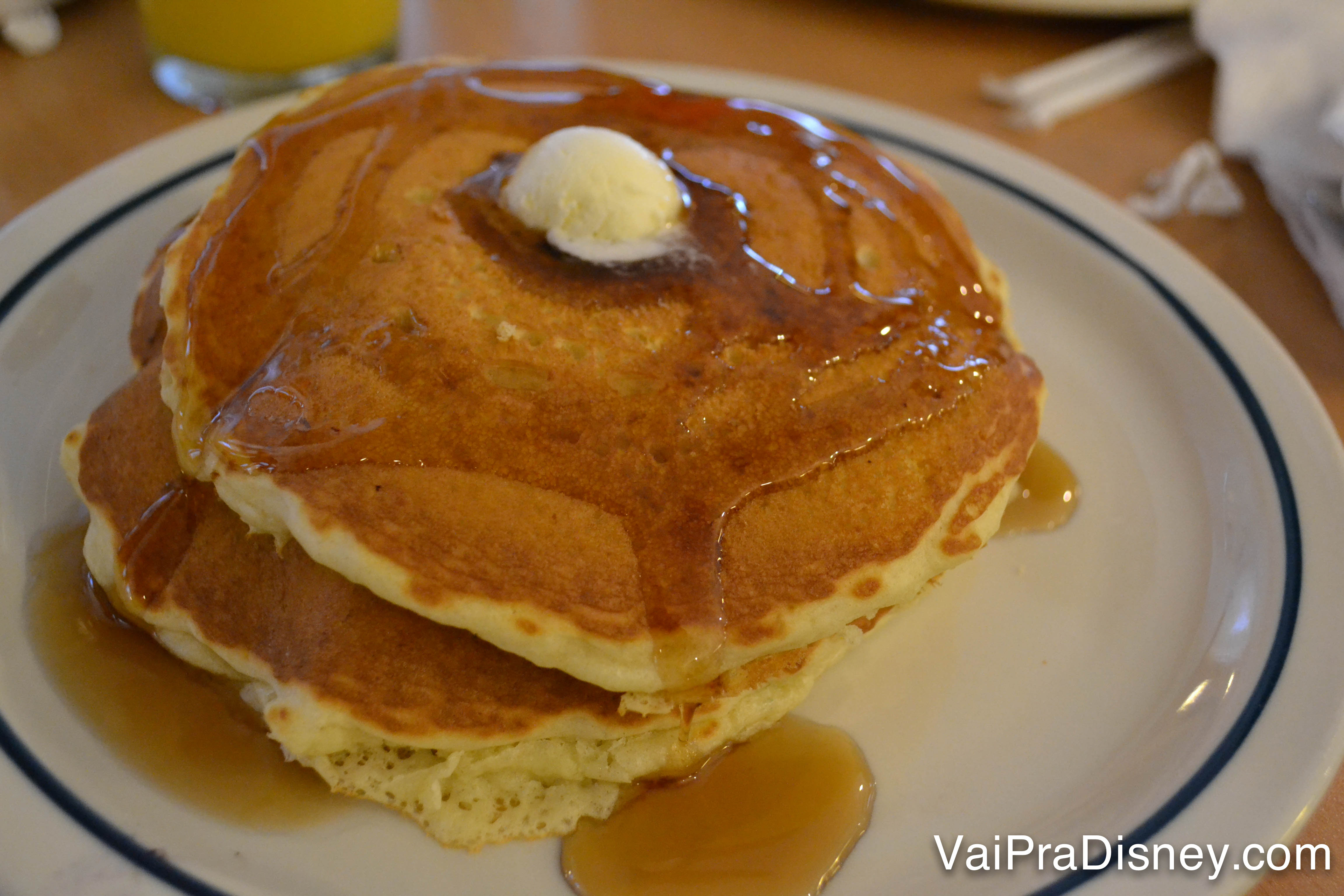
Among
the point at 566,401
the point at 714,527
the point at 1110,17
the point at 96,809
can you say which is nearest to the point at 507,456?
the point at 566,401

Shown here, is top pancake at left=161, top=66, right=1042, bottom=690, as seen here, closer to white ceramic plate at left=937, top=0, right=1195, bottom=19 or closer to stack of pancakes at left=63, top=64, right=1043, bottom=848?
stack of pancakes at left=63, top=64, right=1043, bottom=848

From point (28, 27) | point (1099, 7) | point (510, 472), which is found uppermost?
point (1099, 7)

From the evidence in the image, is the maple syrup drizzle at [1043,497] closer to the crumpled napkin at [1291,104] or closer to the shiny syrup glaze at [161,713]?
the crumpled napkin at [1291,104]

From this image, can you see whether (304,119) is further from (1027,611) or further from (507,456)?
(1027,611)

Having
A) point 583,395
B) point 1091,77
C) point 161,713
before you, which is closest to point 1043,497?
point 583,395

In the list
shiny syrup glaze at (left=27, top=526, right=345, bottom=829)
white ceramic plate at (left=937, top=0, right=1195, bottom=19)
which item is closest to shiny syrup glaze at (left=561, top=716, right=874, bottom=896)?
shiny syrup glaze at (left=27, top=526, right=345, bottom=829)

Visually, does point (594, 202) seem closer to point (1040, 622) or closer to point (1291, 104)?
point (1040, 622)
